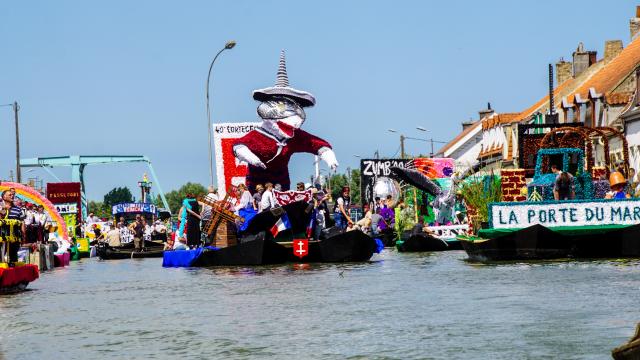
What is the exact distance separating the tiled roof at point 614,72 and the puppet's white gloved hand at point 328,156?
23244mm

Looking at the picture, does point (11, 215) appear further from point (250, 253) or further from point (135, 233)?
point (135, 233)

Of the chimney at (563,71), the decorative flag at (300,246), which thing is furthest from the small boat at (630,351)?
the chimney at (563,71)

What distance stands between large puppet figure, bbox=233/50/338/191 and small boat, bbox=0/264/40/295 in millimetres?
12160

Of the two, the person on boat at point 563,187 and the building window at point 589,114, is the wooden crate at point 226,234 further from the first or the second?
the building window at point 589,114

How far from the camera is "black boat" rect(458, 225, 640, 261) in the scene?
2886 cm

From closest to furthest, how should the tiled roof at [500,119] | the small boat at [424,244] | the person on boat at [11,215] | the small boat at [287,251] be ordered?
1. the person on boat at [11,215]
2. the small boat at [287,251]
3. the small boat at [424,244]
4. the tiled roof at [500,119]

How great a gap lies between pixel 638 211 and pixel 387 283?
295 inches

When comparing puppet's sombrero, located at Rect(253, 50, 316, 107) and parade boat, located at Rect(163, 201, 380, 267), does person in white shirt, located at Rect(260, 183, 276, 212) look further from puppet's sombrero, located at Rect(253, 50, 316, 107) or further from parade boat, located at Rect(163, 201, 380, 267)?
puppet's sombrero, located at Rect(253, 50, 316, 107)

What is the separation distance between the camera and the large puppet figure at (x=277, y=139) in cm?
3772

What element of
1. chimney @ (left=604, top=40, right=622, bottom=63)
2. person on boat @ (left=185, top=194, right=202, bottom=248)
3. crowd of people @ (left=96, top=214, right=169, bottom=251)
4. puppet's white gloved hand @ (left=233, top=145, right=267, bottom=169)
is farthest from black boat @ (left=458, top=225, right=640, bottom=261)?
chimney @ (left=604, top=40, right=622, bottom=63)

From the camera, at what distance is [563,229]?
2903cm

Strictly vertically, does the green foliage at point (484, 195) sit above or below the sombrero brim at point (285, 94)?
below

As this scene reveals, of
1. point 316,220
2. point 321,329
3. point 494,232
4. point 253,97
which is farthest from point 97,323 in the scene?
point 253,97

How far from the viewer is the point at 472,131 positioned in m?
107
